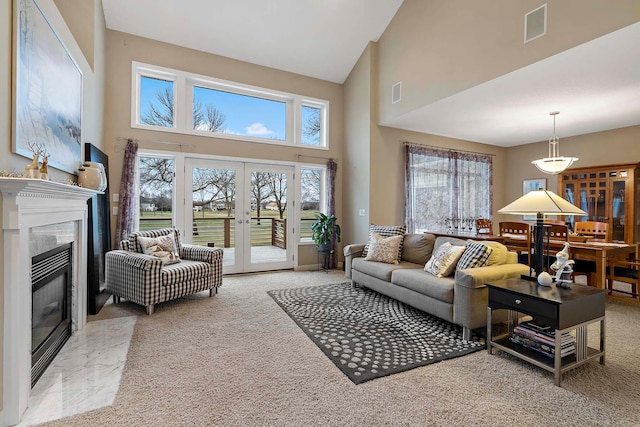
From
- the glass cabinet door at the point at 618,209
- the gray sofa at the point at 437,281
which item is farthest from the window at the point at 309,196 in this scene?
the glass cabinet door at the point at 618,209

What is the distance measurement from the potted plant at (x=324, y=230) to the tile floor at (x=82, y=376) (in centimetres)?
331

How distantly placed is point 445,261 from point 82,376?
10.7 ft

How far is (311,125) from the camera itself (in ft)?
20.2

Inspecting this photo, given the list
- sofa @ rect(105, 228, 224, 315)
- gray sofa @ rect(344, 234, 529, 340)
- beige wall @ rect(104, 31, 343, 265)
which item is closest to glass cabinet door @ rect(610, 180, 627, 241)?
gray sofa @ rect(344, 234, 529, 340)

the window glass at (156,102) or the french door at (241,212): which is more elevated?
the window glass at (156,102)

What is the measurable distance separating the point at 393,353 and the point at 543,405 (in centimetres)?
100

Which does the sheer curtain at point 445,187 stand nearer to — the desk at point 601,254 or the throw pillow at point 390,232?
the throw pillow at point 390,232

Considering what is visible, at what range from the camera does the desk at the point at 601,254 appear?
153 inches

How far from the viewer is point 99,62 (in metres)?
4.12

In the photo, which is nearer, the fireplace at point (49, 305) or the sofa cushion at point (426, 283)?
the fireplace at point (49, 305)

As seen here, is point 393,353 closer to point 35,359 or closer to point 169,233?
point 35,359

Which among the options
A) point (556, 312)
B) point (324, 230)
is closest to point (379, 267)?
point (324, 230)

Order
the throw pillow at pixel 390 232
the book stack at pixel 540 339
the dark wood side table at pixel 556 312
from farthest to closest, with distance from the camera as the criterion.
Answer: the throw pillow at pixel 390 232 < the book stack at pixel 540 339 < the dark wood side table at pixel 556 312

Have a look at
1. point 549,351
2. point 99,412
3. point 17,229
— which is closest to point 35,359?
point 99,412
